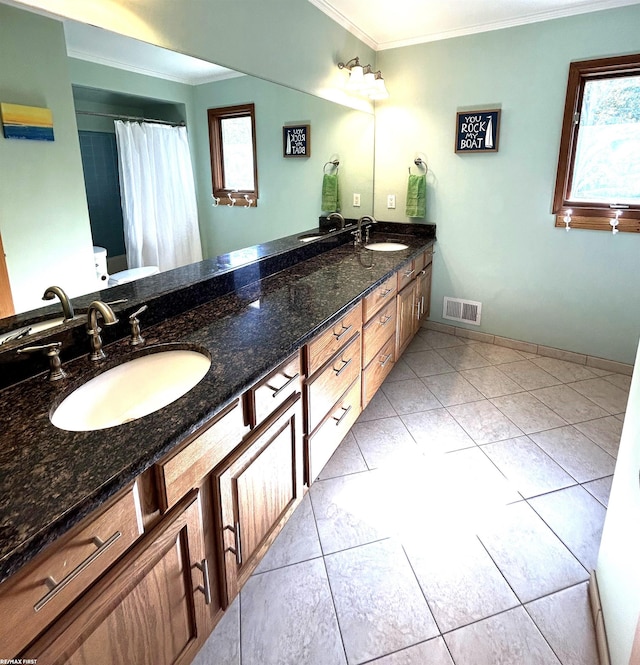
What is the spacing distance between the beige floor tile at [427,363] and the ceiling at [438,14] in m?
Result: 2.30

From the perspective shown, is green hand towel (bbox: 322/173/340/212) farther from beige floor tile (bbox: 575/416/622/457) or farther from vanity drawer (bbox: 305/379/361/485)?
beige floor tile (bbox: 575/416/622/457)

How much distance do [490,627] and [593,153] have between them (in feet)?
9.49

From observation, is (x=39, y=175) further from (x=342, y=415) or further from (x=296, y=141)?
(x=296, y=141)

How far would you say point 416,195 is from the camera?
3.43 meters

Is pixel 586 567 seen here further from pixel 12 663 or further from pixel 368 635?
pixel 12 663

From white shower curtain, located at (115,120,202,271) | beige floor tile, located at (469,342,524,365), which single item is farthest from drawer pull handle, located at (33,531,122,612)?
beige floor tile, located at (469,342,524,365)

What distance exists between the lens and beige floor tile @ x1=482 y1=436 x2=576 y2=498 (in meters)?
2.03

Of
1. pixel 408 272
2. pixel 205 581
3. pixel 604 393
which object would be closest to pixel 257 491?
pixel 205 581

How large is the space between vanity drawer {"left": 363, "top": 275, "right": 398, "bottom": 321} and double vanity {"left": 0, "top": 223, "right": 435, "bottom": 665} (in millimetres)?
55

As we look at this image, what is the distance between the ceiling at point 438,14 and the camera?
2625 mm

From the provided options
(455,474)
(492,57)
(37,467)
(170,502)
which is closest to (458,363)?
(455,474)

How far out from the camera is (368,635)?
1.39m

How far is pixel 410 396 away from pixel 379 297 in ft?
2.63

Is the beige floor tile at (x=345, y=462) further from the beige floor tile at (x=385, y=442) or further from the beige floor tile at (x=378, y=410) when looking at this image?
the beige floor tile at (x=378, y=410)
